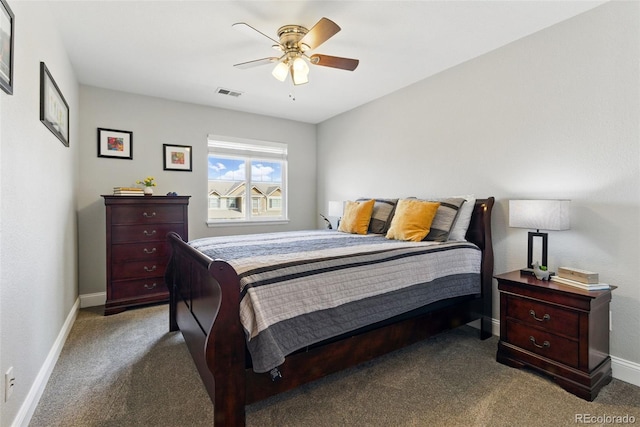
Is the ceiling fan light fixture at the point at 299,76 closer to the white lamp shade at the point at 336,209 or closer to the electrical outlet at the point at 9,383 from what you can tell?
the white lamp shade at the point at 336,209

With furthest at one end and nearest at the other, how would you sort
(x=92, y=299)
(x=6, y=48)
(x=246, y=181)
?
(x=246, y=181), (x=92, y=299), (x=6, y=48)

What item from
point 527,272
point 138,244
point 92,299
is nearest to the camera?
point 527,272

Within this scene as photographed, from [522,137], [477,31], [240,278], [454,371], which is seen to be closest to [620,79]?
[522,137]

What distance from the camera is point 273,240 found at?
2709mm

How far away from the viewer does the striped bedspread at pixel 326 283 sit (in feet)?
4.92

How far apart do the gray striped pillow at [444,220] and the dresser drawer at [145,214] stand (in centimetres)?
275

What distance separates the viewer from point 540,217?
2.17m

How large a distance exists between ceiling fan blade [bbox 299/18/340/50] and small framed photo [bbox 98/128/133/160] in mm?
2670

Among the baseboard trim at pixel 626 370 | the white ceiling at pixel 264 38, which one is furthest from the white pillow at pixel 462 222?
the white ceiling at pixel 264 38

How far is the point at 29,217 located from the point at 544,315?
10.5 ft

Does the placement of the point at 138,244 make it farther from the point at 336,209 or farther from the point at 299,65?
the point at 299,65

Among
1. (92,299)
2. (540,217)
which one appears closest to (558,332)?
(540,217)

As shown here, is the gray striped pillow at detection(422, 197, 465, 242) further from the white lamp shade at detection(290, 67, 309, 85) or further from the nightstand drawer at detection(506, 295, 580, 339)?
the white lamp shade at detection(290, 67, 309, 85)

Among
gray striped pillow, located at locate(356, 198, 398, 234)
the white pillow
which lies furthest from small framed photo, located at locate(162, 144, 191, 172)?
the white pillow
